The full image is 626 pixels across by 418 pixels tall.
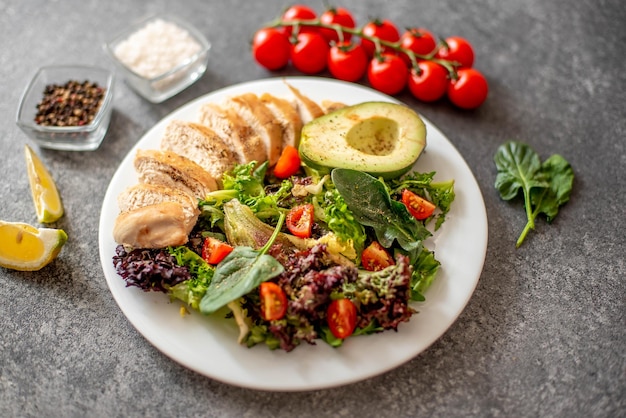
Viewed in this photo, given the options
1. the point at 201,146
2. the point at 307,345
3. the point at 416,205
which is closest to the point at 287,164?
the point at 201,146

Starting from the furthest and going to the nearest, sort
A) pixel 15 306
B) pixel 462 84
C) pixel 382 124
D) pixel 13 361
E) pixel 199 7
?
pixel 199 7
pixel 462 84
pixel 382 124
pixel 15 306
pixel 13 361

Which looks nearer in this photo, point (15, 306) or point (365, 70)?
point (15, 306)

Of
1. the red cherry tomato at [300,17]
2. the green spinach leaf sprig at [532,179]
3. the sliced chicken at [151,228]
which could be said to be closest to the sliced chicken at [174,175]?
the sliced chicken at [151,228]

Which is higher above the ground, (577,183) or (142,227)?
(142,227)

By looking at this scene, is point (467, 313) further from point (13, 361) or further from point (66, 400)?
point (13, 361)

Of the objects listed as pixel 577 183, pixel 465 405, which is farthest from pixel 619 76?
pixel 465 405

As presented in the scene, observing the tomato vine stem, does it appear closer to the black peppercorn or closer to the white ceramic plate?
the white ceramic plate

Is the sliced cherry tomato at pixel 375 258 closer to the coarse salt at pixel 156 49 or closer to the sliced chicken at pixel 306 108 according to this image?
the sliced chicken at pixel 306 108
